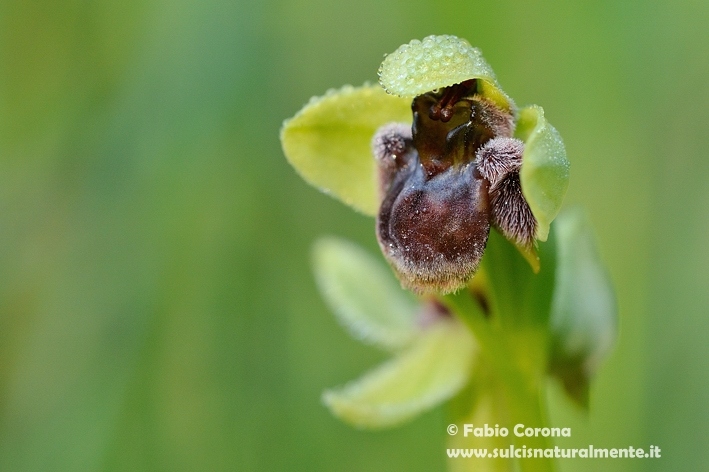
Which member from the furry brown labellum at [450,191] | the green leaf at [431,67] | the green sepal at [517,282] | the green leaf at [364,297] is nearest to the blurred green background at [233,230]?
the green leaf at [364,297]

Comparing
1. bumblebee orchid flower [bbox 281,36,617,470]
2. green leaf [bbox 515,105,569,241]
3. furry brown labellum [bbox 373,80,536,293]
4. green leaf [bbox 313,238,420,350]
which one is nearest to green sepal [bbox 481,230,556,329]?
bumblebee orchid flower [bbox 281,36,617,470]

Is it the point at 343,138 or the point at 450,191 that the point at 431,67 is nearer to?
the point at 450,191

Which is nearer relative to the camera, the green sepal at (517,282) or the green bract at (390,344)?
the green sepal at (517,282)

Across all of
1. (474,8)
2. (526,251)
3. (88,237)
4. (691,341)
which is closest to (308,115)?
(526,251)

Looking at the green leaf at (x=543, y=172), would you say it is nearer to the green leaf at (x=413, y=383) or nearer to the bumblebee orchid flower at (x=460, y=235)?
the bumblebee orchid flower at (x=460, y=235)

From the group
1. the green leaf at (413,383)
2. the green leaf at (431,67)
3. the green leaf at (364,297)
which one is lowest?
the green leaf at (413,383)

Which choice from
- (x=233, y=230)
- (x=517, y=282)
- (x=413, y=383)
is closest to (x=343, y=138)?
(x=517, y=282)

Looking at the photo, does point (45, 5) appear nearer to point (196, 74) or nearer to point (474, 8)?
point (196, 74)
